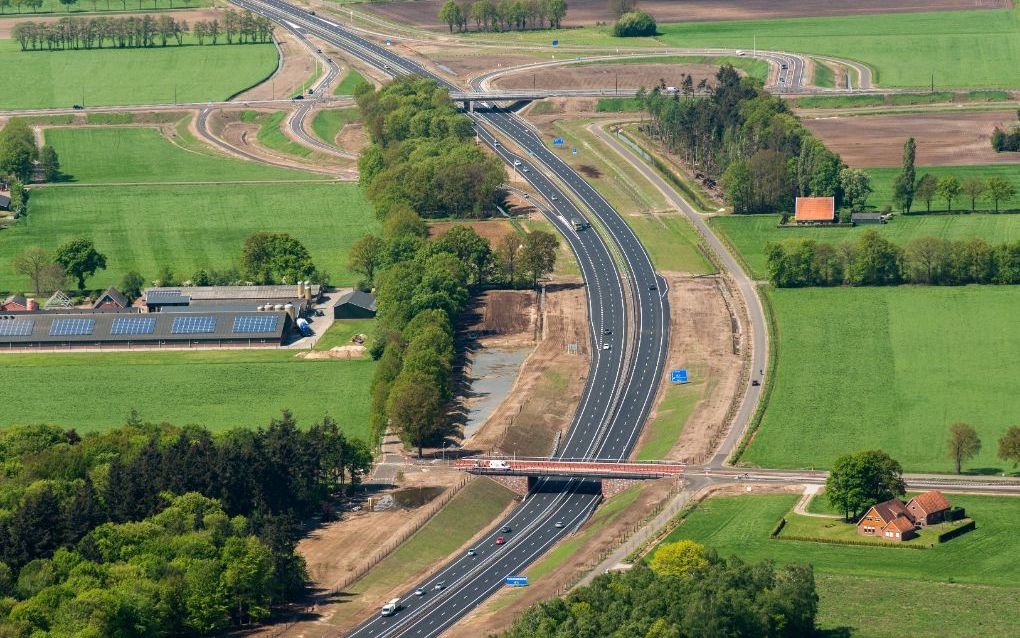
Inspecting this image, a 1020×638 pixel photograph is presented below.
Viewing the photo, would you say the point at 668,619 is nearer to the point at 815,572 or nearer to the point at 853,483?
the point at 815,572

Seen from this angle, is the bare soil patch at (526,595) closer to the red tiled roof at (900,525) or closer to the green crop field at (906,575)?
the green crop field at (906,575)

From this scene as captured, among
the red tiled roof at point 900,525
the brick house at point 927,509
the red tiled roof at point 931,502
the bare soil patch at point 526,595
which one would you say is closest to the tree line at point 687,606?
the bare soil patch at point 526,595

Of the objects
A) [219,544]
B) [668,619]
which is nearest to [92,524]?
[219,544]

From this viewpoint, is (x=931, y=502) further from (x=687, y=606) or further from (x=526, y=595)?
(x=526, y=595)

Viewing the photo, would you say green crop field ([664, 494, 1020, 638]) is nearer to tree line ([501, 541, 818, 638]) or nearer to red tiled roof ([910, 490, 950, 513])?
red tiled roof ([910, 490, 950, 513])

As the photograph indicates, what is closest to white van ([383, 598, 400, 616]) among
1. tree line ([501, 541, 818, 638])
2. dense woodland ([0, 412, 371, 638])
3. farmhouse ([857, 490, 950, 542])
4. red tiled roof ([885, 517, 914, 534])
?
dense woodland ([0, 412, 371, 638])

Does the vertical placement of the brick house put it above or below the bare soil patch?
above

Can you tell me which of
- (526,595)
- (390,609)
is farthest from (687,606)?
(390,609)

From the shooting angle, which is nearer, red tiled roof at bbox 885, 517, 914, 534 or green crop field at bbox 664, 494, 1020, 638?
green crop field at bbox 664, 494, 1020, 638
